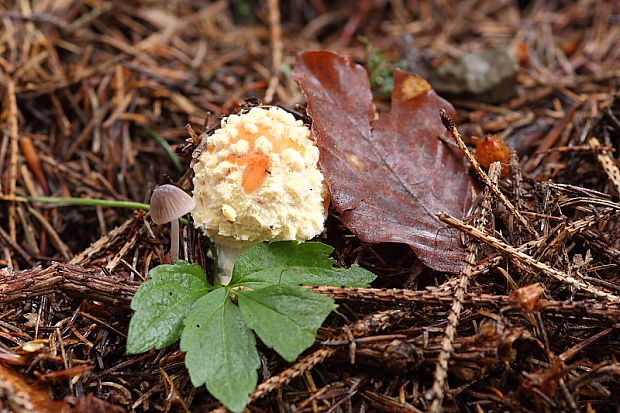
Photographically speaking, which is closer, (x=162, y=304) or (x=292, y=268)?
(x=162, y=304)

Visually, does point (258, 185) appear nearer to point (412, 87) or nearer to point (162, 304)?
point (162, 304)

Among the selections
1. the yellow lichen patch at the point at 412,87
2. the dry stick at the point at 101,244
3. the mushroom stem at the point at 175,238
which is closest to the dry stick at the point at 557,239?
the yellow lichen patch at the point at 412,87

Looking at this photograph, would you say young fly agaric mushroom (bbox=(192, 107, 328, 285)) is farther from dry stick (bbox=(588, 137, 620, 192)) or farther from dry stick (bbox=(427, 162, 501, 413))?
dry stick (bbox=(588, 137, 620, 192))

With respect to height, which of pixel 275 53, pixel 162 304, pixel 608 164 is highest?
pixel 275 53

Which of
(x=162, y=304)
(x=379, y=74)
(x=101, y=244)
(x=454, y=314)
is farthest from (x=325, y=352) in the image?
(x=379, y=74)

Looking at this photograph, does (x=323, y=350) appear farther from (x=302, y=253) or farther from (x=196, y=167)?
(x=196, y=167)

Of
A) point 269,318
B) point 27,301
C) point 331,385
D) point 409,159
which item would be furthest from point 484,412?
point 27,301
